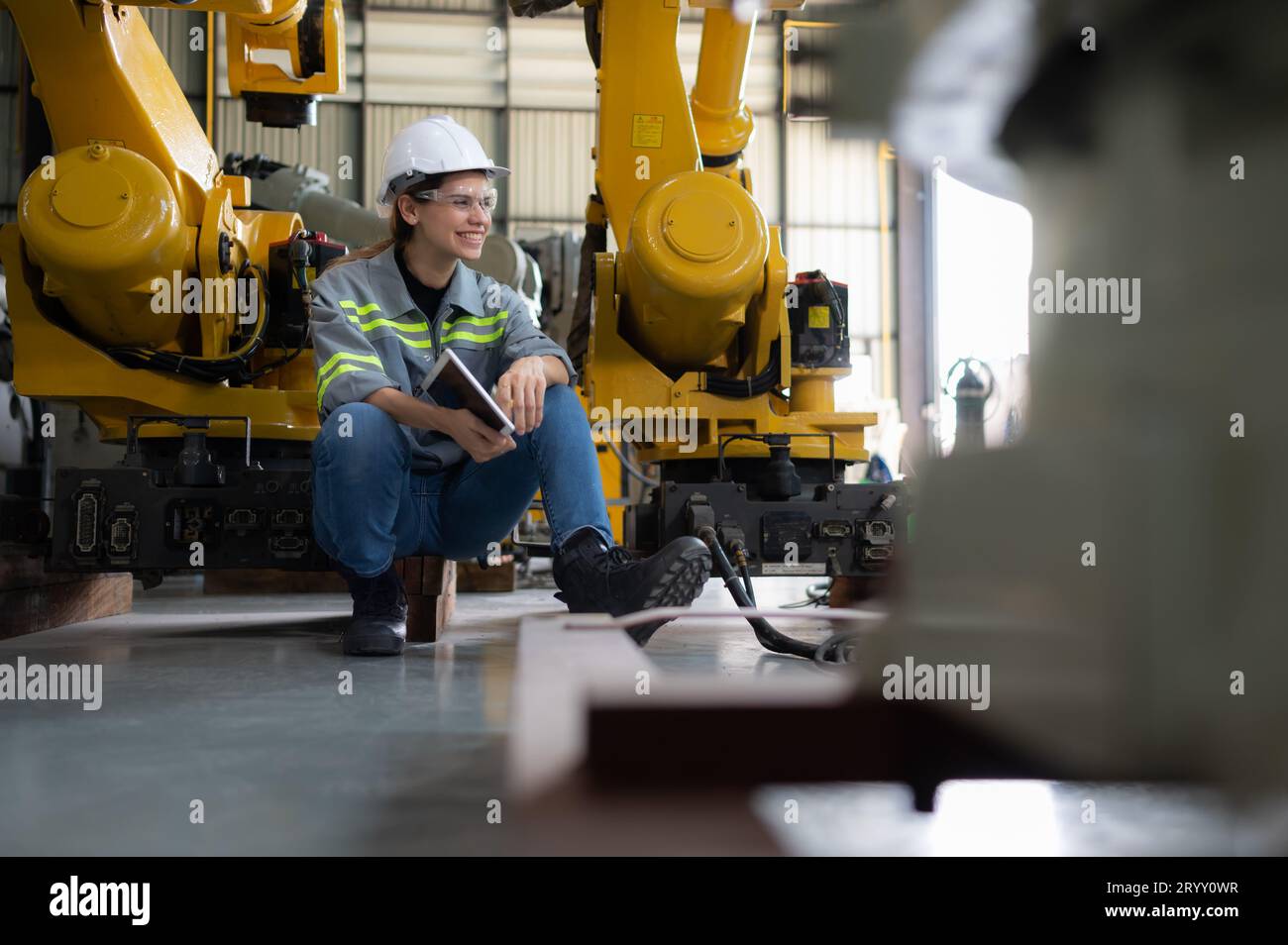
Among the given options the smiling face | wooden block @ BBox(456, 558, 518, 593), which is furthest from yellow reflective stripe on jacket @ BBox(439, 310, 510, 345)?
wooden block @ BBox(456, 558, 518, 593)

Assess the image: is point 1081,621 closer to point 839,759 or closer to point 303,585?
point 839,759

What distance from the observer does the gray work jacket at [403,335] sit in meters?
2.15

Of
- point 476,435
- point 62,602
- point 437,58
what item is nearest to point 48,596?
point 62,602

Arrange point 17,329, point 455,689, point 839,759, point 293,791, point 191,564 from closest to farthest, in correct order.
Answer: point 839,759 → point 293,791 → point 455,689 → point 191,564 → point 17,329

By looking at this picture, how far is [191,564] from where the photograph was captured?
2570 mm

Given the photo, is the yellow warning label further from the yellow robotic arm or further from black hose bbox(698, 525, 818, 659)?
black hose bbox(698, 525, 818, 659)

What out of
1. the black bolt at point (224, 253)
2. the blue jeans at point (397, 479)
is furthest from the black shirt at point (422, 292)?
the black bolt at point (224, 253)

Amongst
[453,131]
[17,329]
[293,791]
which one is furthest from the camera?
[17,329]

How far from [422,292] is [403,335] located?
0.12m

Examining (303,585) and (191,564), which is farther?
(303,585)

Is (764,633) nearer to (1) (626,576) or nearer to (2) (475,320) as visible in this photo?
(1) (626,576)

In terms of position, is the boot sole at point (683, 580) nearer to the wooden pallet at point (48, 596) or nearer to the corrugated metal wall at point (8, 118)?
the wooden pallet at point (48, 596)

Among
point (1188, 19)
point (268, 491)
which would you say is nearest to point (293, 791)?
point (1188, 19)
